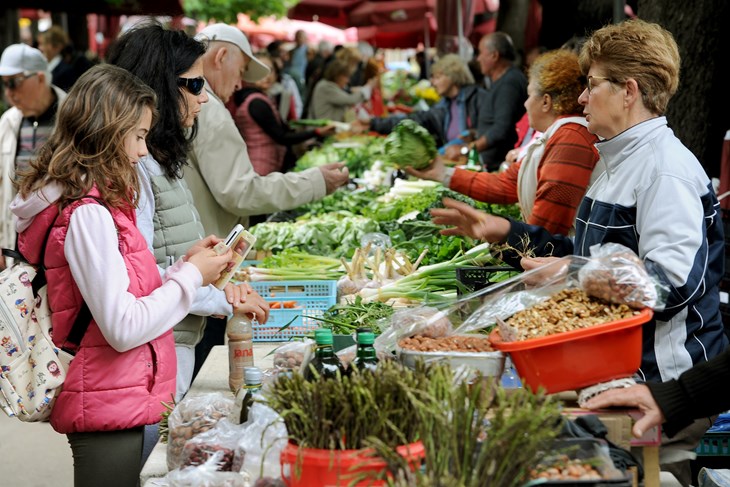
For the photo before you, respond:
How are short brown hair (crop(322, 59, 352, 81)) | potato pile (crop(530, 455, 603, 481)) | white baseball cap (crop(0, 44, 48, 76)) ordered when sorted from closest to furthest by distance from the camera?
1. potato pile (crop(530, 455, 603, 481))
2. white baseball cap (crop(0, 44, 48, 76))
3. short brown hair (crop(322, 59, 352, 81))

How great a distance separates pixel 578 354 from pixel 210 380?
1.76 m

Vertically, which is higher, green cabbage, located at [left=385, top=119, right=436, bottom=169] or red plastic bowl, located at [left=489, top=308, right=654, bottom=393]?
red plastic bowl, located at [left=489, top=308, right=654, bottom=393]

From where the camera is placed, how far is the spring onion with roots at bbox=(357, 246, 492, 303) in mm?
4719

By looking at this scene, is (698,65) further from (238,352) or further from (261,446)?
(261,446)

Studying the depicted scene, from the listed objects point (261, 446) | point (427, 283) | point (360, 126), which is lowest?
point (360, 126)

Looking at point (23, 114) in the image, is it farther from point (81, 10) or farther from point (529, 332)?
point (81, 10)

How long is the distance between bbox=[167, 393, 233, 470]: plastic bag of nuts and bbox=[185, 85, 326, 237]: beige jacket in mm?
2043

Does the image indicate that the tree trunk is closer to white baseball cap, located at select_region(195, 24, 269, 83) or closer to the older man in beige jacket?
the older man in beige jacket

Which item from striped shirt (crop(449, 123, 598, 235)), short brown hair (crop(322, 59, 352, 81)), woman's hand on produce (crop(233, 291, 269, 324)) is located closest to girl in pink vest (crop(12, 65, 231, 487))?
woman's hand on produce (crop(233, 291, 269, 324))

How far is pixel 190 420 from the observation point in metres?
2.92

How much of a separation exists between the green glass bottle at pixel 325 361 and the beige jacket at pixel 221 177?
2213 millimetres

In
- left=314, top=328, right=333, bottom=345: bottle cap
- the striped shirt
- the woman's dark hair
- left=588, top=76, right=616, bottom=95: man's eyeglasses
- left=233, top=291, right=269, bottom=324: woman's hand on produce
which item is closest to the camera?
left=314, top=328, right=333, bottom=345: bottle cap

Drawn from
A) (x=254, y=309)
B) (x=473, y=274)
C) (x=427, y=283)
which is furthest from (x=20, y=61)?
(x=473, y=274)

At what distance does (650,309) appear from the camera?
272 cm
